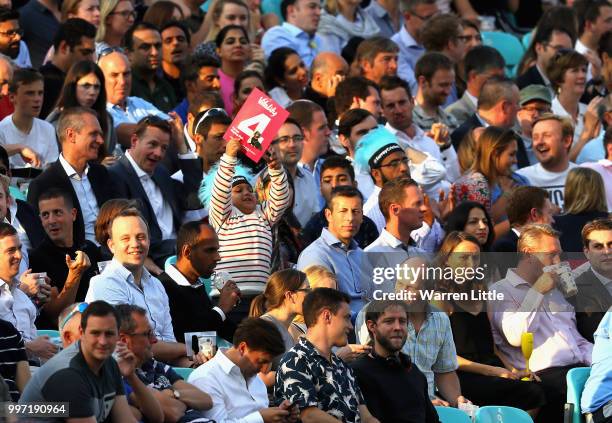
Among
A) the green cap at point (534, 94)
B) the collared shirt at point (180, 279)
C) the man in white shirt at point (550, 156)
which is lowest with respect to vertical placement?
the collared shirt at point (180, 279)

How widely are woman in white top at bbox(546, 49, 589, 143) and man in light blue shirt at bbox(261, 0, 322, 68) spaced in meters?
2.29

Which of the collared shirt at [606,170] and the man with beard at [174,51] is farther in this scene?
the man with beard at [174,51]

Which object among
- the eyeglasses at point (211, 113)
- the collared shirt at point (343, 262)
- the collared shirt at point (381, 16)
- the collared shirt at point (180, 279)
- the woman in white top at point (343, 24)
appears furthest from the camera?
the collared shirt at point (381, 16)

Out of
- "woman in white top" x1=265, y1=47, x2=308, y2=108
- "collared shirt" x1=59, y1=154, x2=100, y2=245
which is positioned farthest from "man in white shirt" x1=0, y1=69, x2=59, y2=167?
"woman in white top" x1=265, y1=47, x2=308, y2=108

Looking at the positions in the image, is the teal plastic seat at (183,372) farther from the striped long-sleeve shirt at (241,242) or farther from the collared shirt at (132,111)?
the collared shirt at (132,111)

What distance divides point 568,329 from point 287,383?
281 cm

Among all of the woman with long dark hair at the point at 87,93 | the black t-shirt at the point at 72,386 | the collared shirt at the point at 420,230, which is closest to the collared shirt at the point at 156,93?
the woman with long dark hair at the point at 87,93

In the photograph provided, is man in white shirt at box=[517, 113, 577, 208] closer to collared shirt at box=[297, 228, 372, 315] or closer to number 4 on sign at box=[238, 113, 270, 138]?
collared shirt at box=[297, 228, 372, 315]

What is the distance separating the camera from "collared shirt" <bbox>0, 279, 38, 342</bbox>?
29.9ft

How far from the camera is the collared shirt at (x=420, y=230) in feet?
39.3

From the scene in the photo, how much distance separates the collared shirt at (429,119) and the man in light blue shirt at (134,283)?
Result: 4.89m

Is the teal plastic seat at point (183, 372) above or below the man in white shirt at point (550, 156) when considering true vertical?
below

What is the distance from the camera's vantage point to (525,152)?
14320 mm

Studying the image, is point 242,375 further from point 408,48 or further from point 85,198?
point 408,48
